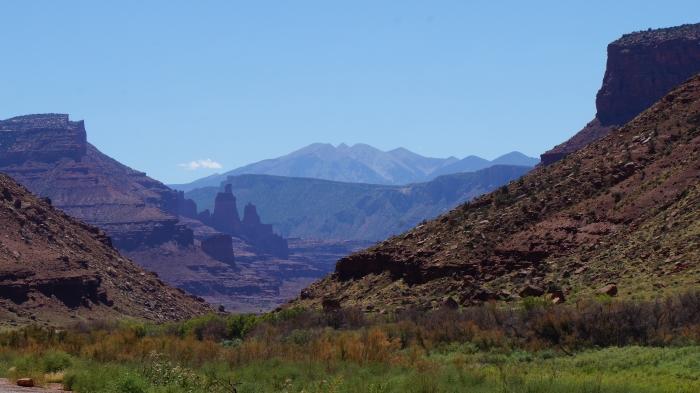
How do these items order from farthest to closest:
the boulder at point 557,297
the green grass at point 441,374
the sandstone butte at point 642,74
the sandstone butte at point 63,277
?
the sandstone butte at point 642,74, the sandstone butte at point 63,277, the boulder at point 557,297, the green grass at point 441,374

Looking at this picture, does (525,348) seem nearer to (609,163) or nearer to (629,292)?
(629,292)

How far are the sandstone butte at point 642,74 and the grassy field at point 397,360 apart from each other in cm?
10221

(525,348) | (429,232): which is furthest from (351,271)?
(525,348)

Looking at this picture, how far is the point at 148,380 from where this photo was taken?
22.5 meters

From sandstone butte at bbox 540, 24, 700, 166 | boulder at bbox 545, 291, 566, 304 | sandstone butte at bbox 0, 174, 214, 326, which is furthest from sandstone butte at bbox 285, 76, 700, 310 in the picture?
sandstone butte at bbox 540, 24, 700, 166

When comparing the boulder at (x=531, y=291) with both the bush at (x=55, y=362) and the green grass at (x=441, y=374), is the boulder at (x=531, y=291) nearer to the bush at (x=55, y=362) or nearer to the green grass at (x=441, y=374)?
the green grass at (x=441, y=374)

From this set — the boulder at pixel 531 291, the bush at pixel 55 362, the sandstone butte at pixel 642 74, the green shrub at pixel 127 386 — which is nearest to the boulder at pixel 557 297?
the boulder at pixel 531 291

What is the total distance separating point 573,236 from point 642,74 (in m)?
102

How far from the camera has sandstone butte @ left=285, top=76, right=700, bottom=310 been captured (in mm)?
40312

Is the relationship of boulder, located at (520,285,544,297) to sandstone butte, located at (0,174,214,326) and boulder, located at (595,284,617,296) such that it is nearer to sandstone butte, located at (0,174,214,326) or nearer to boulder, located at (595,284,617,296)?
boulder, located at (595,284,617,296)

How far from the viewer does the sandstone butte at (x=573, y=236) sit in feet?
132

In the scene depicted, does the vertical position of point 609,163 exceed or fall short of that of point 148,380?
it exceeds it

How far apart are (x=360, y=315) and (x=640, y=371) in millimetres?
18194

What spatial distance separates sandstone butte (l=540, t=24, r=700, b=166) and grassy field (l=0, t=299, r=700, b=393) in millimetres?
102212
